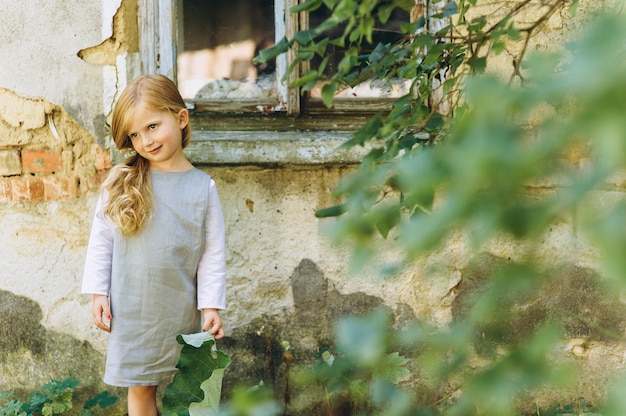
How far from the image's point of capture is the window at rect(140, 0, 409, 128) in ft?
8.86

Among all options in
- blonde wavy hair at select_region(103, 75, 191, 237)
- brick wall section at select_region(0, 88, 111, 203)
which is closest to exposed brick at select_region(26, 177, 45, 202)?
brick wall section at select_region(0, 88, 111, 203)

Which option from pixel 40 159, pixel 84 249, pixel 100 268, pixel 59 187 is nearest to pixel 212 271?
pixel 100 268

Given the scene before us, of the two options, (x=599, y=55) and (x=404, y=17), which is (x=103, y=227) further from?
(x=599, y=55)

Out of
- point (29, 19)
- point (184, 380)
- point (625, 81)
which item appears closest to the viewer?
point (625, 81)

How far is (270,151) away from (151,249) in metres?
0.63

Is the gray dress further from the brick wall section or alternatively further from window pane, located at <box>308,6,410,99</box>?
window pane, located at <box>308,6,410,99</box>

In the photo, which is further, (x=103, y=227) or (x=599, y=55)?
(x=103, y=227)

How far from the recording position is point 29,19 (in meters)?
2.60

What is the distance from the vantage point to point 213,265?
7.57 ft

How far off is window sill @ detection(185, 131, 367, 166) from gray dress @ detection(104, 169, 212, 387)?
321 millimetres

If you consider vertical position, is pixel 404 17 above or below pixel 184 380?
above

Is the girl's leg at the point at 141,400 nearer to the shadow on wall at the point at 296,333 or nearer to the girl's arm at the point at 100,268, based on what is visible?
the girl's arm at the point at 100,268

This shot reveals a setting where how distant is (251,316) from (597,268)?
54.5 inches

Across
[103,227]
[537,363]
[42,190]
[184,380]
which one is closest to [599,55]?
[537,363]
